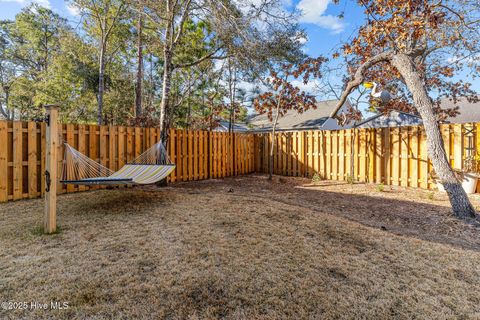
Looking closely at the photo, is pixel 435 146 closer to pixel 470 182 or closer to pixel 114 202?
pixel 470 182

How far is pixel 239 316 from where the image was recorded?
1493 mm

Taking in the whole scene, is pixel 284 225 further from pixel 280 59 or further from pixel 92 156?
pixel 280 59

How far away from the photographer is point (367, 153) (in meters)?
7.02

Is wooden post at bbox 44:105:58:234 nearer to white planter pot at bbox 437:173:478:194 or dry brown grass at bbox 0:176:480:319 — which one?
dry brown grass at bbox 0:176:480:319

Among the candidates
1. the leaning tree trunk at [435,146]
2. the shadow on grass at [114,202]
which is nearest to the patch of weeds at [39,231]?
the shadow on grass at [114,202]

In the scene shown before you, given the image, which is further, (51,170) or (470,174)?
(470,174)

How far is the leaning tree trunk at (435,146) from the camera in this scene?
3.79 meters

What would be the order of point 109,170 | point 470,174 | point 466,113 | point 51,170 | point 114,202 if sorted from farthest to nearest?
point 466,113 < point 470,174 < point 109,170 < point 114,202 < point 51,170

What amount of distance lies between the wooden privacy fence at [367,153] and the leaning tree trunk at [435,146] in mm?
2121

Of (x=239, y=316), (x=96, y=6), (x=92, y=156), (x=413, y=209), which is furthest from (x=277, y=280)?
(x=96, y=6)

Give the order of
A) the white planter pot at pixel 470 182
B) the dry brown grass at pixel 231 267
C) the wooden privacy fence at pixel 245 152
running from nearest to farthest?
the dry brown grass at pixel 231 267, the wooden privacy fence at pixel 245 152, the white planter pot at pixel 470 182

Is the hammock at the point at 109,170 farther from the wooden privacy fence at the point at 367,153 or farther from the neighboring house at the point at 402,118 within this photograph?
the neighboring house at the point at 402,118

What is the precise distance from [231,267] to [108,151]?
15.3 ft

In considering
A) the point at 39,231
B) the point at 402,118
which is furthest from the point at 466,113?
the point at 39,231
